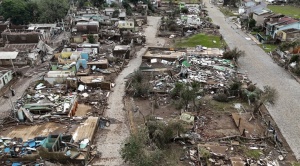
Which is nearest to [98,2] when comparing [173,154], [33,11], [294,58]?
[33,11]

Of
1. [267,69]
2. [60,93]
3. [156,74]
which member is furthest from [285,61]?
[60,93]

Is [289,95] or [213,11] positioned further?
[213,11]

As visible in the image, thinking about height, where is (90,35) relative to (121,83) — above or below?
above

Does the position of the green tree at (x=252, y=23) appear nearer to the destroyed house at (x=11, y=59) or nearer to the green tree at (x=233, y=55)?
the green tree at (x=233, y=55)

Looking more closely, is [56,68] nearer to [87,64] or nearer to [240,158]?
[87,64]

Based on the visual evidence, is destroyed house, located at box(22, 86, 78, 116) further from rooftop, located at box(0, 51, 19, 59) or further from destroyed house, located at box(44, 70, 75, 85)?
rooftop, located at box(0, 51, 19, 59)

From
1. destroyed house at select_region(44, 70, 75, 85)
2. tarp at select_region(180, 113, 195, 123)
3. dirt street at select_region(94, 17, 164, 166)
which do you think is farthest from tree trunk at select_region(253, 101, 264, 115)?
destroyed house at select_region(44, 70, 75, 85)

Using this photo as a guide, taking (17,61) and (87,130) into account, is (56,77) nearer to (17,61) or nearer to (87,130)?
(17,61)

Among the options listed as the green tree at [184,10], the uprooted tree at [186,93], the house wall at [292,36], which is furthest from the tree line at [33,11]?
the house wall at [292,36]
